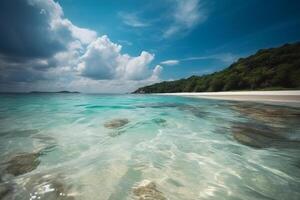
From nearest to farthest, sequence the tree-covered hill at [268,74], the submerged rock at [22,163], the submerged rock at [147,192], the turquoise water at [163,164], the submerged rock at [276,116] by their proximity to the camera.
Result: the submerged rock at [147,192] < the turquoise water at [163,164] < the submerged rock at [22,163] < the submerged rock at [276,116] < the tree-covered hill at [268,74]

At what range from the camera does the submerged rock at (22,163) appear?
13.3 feet

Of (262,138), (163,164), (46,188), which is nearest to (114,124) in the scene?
(163,164)

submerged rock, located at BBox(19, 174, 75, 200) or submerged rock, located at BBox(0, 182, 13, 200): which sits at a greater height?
submerged rock, located at BBox(0, 182, 13, 200)

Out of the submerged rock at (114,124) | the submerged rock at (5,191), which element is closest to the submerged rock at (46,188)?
the submerged rock at (5,191)

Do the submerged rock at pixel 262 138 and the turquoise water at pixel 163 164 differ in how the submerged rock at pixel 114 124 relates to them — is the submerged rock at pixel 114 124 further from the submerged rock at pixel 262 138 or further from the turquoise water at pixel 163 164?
the submerged rock at pixel 262 138

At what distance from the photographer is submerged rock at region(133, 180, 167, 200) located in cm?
310

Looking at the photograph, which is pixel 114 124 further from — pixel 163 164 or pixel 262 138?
pixel 262 138

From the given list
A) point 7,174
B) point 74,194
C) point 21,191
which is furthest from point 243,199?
point 7,174

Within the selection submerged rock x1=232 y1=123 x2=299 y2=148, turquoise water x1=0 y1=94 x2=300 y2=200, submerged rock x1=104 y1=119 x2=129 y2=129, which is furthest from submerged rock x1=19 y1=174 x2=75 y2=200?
submerged rock x1=232 y1=123 x2=299 y2=148

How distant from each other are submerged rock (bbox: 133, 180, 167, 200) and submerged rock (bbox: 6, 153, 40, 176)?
294 cm

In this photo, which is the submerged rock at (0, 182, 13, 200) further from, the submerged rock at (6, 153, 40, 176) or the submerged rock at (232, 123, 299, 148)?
the submerged rock at (232, 123, 299, 148)

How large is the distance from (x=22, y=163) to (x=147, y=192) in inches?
148

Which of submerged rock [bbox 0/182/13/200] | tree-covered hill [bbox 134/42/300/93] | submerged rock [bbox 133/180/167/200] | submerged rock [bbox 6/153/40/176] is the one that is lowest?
submerged rock [bbox 133/180/167/200]

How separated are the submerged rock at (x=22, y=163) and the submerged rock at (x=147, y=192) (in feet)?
9.65
